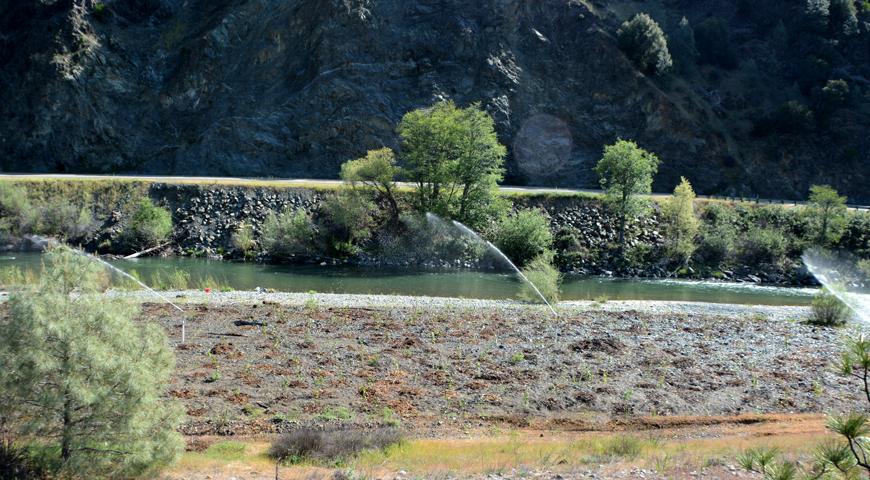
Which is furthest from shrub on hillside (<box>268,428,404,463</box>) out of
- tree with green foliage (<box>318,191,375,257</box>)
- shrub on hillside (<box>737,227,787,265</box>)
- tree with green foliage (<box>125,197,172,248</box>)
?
shrub on hillside (<box>737,227,787,265</box>)

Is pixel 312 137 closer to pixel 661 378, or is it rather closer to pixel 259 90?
pixel 259 90

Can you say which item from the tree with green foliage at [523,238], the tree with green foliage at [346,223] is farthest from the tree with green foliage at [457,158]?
the tree with green foliage at [346,223]

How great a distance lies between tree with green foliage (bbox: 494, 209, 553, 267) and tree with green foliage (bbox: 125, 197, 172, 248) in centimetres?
2468

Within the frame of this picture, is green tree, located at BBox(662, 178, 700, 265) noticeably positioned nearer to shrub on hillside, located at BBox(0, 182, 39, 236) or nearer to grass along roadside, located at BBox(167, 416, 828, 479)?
grass along roadside, located at BBox(167, 416, 828, 479)

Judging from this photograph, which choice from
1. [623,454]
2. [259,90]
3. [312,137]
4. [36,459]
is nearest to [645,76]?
[312,137]

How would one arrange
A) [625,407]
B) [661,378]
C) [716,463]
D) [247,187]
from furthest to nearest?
[247,187] → [661,378] → [625,407] → [716,463]

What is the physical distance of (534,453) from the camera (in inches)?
591

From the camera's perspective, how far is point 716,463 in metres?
14.3

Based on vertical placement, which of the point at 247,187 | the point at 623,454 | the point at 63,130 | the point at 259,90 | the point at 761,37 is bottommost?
the point at 623,454

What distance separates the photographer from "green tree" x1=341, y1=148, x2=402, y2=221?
53.9 metres

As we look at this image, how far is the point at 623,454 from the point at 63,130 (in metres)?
72.7

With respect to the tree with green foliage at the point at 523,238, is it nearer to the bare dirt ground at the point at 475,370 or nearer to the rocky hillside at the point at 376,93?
the rocky hillside at the point at 376,93

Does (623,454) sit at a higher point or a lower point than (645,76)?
lower

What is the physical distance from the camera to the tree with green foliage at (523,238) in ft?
168
